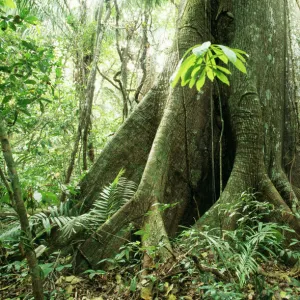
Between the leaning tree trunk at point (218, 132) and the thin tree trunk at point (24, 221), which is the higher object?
the leaning tree trunk at point (218, 132)

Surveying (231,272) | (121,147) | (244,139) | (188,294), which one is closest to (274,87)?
(244,139)

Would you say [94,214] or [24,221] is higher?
[24,221]

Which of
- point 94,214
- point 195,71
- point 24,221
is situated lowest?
point 94,214

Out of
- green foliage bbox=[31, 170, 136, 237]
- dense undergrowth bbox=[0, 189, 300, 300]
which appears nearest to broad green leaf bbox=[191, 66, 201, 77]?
dense undergrowth bbox=[0, 189, 300, 300]

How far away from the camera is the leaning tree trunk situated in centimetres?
319

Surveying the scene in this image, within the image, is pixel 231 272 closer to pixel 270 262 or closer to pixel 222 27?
pixel 270 262

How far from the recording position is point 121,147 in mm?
3602

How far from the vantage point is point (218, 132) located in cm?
380

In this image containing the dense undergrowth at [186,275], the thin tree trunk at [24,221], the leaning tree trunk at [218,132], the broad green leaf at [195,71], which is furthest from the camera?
the leaning tree trunk at [218,132]

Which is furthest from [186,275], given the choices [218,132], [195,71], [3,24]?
[3,24]

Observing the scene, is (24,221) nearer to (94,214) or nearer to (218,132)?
(94,214)

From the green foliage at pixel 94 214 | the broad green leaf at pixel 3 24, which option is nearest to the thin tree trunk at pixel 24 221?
the green foliage at pixel 94 214

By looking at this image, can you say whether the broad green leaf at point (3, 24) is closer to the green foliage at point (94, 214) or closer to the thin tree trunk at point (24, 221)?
the thin tree trunk at point (24, 221)

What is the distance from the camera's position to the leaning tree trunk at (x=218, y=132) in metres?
3.19
